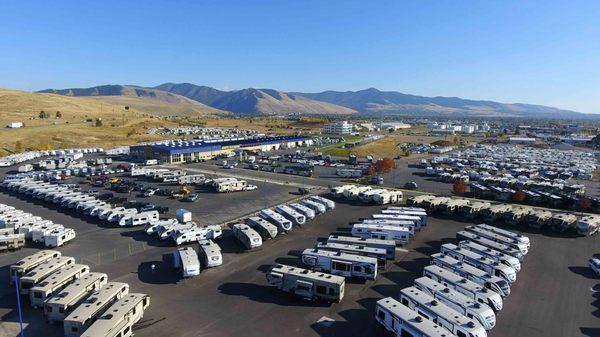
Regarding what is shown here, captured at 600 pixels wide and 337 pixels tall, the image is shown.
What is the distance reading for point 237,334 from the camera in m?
21.6

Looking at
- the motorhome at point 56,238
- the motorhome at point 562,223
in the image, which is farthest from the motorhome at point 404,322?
the motorhome at point 56,238

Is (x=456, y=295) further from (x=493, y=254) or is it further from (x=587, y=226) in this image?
(x=587, y=226)

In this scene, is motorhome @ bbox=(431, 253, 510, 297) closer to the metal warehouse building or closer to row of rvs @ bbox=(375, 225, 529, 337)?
row of rvs @ bbox=(375, 225, 529, 337)

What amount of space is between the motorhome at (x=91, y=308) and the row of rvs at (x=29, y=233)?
44.8ft

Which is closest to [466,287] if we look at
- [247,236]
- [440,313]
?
[440,313]

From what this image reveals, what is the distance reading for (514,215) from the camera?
42094 millimetres

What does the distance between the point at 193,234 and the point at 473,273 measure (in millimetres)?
23881

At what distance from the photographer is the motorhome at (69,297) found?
2220 cm

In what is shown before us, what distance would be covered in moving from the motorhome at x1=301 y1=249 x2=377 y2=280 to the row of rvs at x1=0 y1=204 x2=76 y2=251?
73.3ft

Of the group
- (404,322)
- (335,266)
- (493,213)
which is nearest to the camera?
(404,322)

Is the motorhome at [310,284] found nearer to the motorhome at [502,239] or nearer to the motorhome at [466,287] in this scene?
the motorhome at [466,287]

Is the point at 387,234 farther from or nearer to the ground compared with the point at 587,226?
nearer to the ground

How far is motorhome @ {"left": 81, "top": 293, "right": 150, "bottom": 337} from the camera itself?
1931 cm

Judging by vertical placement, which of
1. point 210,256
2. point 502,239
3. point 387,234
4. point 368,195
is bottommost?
point 210,256
